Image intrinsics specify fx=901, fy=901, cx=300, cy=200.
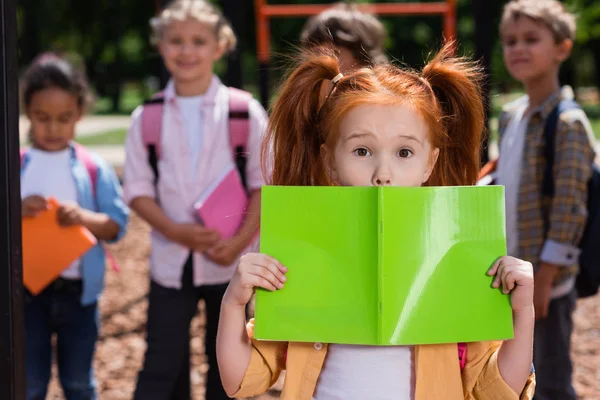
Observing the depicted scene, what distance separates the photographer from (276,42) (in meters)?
24.7

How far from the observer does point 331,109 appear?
188 cm

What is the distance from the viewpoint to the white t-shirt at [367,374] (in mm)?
1751

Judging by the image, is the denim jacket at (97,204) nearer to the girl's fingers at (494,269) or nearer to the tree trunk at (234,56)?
the tree trunk at (234,56)

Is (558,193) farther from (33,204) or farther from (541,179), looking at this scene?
(33,204)

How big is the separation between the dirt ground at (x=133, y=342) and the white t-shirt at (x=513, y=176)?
4.13 ft

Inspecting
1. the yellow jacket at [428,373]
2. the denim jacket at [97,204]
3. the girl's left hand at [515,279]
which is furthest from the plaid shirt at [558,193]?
the denim jacket at [97,204]

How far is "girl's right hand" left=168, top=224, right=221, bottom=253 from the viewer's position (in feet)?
9.77

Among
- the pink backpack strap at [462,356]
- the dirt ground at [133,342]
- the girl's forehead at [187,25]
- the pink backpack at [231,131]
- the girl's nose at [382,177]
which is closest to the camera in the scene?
the girl's nose at [382,177]

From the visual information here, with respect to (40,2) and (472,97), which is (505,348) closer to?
(472,97)

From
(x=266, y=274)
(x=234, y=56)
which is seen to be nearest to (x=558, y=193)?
(x=266, y=274)

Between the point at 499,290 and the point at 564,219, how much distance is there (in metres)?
1.28

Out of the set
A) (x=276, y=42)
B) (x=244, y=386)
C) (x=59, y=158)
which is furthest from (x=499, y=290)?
(x=276, y=42)

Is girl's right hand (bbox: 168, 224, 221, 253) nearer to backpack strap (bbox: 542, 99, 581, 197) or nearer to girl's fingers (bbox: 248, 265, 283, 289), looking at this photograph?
backpack strap (bbox: 542, 99, 581, 197)

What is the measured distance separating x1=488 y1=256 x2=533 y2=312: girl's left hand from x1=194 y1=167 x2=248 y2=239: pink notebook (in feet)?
4.74
